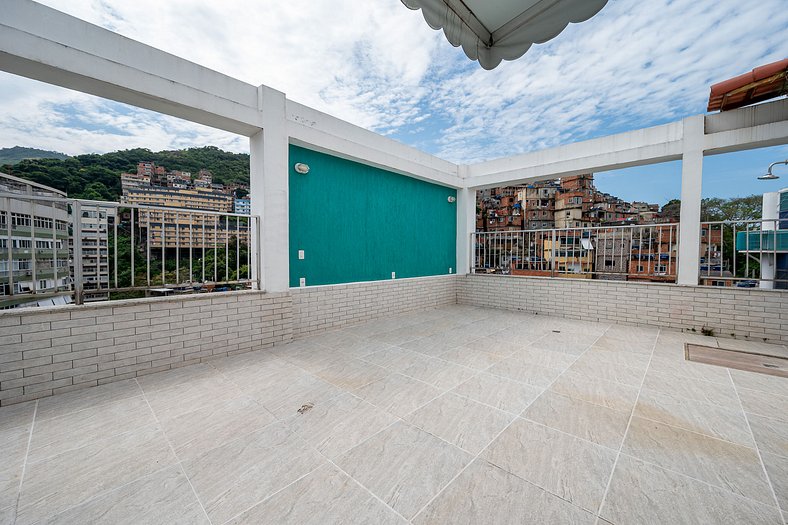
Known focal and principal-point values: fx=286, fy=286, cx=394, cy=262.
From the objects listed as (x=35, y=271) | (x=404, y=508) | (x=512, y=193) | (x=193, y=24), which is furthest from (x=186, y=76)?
(x=512, y=193)

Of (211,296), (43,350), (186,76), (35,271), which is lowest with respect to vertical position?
(43,350)

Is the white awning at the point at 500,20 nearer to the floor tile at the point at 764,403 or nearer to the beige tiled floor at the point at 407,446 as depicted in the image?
the beige tiled floor at the point at 407,446

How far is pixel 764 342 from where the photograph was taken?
12.8ft

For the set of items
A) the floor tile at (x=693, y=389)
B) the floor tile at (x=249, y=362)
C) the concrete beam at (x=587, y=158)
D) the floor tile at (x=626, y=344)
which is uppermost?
the concrete beam at (x=587, y=158)

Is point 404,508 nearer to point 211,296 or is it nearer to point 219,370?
point 219,370

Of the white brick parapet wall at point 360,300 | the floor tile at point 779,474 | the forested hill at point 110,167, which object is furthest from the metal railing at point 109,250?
the floor tile at point 779,474

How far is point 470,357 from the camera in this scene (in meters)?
3.30

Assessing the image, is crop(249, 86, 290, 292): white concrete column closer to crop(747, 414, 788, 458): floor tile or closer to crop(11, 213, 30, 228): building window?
crop(11, 213, 30, 228): building window

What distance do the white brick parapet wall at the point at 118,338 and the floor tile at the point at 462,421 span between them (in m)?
2.48

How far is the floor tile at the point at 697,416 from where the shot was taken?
1870 mm

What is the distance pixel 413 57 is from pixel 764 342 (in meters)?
6.76

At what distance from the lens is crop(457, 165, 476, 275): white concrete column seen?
7070 millimetres

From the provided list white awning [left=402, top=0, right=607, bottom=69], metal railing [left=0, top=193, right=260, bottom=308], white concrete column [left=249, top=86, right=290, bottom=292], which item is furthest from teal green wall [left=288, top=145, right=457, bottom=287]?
white awning [left=402, top=0, right=607, bottom=69]

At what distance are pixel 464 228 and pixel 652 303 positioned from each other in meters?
3.78
